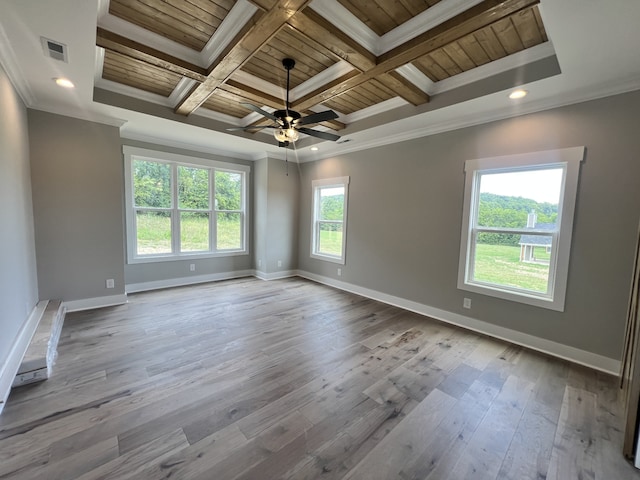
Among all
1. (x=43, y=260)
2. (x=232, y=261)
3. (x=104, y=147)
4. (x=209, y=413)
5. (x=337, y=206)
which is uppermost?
(x=104, y=147)

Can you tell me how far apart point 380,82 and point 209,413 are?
3394 mm

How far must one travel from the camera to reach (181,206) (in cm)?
495

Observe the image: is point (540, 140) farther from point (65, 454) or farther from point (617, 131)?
point (65, 454)

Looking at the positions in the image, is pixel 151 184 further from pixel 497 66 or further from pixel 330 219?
pixel 497 66

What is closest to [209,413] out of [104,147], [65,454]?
[65,454]

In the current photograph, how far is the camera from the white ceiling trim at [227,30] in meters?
2.00

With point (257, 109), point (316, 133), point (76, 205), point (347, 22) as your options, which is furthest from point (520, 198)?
point (76, 205)

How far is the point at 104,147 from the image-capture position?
366cm

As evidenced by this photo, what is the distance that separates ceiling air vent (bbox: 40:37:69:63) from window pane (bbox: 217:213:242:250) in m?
3.40

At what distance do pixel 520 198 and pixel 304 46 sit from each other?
281 cm

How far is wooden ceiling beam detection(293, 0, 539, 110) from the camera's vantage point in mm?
1747

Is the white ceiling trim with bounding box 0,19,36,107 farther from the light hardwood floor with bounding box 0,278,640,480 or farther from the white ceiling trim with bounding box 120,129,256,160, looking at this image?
the light hardwood floor with bounding box 0,278,640,480

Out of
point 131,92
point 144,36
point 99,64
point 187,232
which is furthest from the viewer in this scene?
point 187,232

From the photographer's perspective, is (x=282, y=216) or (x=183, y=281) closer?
(x=183, y=281)
